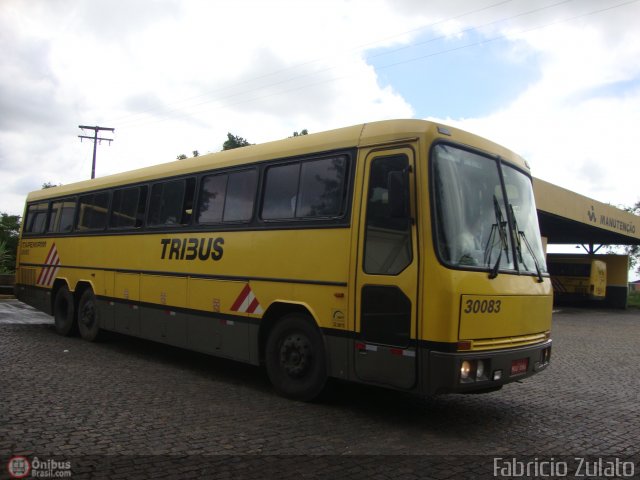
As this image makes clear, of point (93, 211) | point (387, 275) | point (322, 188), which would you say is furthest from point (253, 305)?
point (93, 211)

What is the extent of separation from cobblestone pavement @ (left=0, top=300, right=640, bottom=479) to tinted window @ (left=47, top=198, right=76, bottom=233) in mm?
3691

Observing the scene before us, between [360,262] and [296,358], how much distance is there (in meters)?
1.55

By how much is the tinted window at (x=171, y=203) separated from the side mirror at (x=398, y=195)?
4067 mm

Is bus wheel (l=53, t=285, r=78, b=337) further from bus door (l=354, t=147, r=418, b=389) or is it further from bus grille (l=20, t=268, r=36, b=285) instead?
bus door (l=354, t=147, r=418, b=389)

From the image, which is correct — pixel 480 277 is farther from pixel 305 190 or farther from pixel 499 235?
pixel 305 190

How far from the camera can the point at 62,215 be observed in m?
12.5

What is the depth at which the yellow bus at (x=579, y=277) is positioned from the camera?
29.0m

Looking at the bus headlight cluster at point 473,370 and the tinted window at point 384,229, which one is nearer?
the bus headlight cluster at point 473,370

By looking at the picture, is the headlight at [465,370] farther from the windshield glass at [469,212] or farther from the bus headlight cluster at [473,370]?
the windshield glass at [469,212]

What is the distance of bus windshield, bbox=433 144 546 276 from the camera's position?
5613mm

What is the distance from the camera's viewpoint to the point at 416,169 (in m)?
5.72

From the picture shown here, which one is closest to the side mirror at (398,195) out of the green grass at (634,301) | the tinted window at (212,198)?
the tinted window at (212,198)

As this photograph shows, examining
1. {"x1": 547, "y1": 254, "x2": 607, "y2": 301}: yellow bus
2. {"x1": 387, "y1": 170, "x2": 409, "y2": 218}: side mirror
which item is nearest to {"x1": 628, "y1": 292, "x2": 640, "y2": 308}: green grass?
{"x1": 547, "y1": 254, "x2": 607, "y2": 301}: yellow bus

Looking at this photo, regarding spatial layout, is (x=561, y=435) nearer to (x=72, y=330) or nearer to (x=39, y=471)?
(x=39, y=471)
